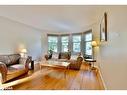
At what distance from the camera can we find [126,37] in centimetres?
154

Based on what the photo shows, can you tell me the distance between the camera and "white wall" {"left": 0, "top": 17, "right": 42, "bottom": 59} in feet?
16.8

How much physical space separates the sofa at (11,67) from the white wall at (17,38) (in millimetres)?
653

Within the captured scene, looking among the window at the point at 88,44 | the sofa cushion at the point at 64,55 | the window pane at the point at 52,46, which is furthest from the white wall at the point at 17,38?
the window at the point at 88,44

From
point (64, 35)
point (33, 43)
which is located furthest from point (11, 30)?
point (64, 35)

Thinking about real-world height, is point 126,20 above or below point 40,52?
above

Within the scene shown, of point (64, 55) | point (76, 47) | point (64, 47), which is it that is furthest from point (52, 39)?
point (64, 55)

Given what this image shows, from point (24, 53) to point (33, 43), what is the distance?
143cm

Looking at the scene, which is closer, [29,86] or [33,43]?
[29,86]

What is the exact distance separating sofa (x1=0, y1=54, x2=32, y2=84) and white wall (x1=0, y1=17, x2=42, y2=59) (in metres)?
0.65

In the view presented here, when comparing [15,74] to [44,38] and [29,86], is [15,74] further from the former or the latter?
[44,38]

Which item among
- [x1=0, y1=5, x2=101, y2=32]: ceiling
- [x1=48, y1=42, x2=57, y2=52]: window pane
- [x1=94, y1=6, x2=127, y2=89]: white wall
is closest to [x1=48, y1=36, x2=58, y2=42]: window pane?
[x1=48, y1=42, x2=57, y2=52]: window pane

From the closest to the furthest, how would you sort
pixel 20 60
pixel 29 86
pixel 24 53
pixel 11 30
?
pixel 29 86 < pixel 20 60 < pixel 11 30 < pixel 24 53

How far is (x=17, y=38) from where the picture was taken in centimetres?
590

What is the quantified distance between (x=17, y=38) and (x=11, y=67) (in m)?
2.02
